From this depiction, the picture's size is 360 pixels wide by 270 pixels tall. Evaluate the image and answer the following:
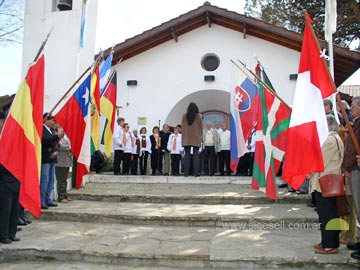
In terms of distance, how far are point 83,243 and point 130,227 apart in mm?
1138

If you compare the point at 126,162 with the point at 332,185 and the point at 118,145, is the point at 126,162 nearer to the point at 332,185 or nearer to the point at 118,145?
the point at 118,145

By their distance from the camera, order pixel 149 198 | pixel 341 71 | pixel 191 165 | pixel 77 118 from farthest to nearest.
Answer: pixel 341 71, pixel 191 165, pixel 149 198, pixel 77 118

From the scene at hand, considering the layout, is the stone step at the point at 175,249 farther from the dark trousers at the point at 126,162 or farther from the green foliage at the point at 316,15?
the green foliage at the point at 316,15

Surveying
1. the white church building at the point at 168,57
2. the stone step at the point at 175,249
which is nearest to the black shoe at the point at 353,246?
the stone step at the point at 175,249

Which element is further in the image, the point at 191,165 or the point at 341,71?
the point at 341,71

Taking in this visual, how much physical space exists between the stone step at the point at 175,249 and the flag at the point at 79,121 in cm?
190

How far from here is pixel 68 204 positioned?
7.95 m

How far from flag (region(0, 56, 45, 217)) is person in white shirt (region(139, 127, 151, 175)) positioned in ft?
21.4

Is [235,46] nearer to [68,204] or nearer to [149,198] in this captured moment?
[149,198]

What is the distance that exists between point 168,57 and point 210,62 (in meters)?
1.56

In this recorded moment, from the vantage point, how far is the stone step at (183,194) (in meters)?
8.19

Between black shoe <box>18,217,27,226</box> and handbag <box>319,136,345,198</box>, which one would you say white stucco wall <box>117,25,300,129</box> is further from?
handbag <box>319,136,345,198</box>

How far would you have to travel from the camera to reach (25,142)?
212 inches

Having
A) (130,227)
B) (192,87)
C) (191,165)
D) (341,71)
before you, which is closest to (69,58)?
(192,87)
